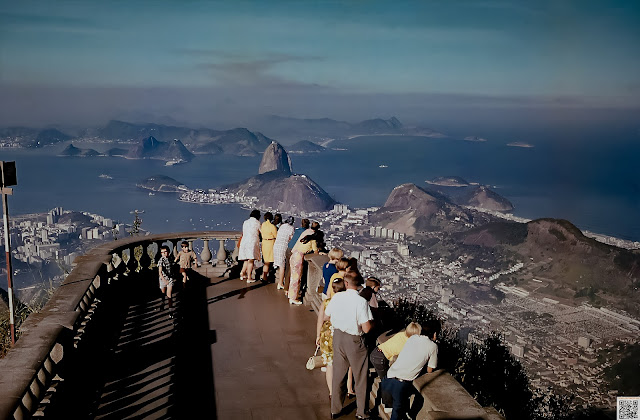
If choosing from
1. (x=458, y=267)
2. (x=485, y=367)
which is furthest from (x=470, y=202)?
(x=485, y=367)

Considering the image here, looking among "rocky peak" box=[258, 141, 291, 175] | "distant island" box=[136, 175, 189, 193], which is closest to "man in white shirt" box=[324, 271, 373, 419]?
"rocky peak" box=[258, 141, 291, 175]

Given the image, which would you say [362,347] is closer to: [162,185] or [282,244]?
[282,244]

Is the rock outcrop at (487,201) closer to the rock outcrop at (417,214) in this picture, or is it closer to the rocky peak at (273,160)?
the rock outcrop at (417,214)

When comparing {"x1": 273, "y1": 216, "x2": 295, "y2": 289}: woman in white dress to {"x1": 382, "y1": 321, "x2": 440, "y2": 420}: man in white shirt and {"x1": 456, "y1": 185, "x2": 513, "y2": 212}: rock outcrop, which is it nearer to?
{"x1": 382, "y1": 321, "x2": 440, "y2": 420}: man in white shirt

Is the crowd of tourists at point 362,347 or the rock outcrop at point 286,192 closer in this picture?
the crowd of tourists at point 362,347

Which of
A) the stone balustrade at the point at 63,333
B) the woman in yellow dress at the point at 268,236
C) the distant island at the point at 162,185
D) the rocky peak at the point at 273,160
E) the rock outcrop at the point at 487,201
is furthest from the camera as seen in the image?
the distant island at the point at 162,185

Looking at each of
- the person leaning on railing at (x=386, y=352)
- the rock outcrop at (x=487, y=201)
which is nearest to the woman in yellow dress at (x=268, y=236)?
the person leaning on railing at (x=386, y=352)

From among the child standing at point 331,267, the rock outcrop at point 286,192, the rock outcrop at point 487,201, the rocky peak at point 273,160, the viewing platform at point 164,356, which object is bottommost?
the rock outcrop at point 487,201
